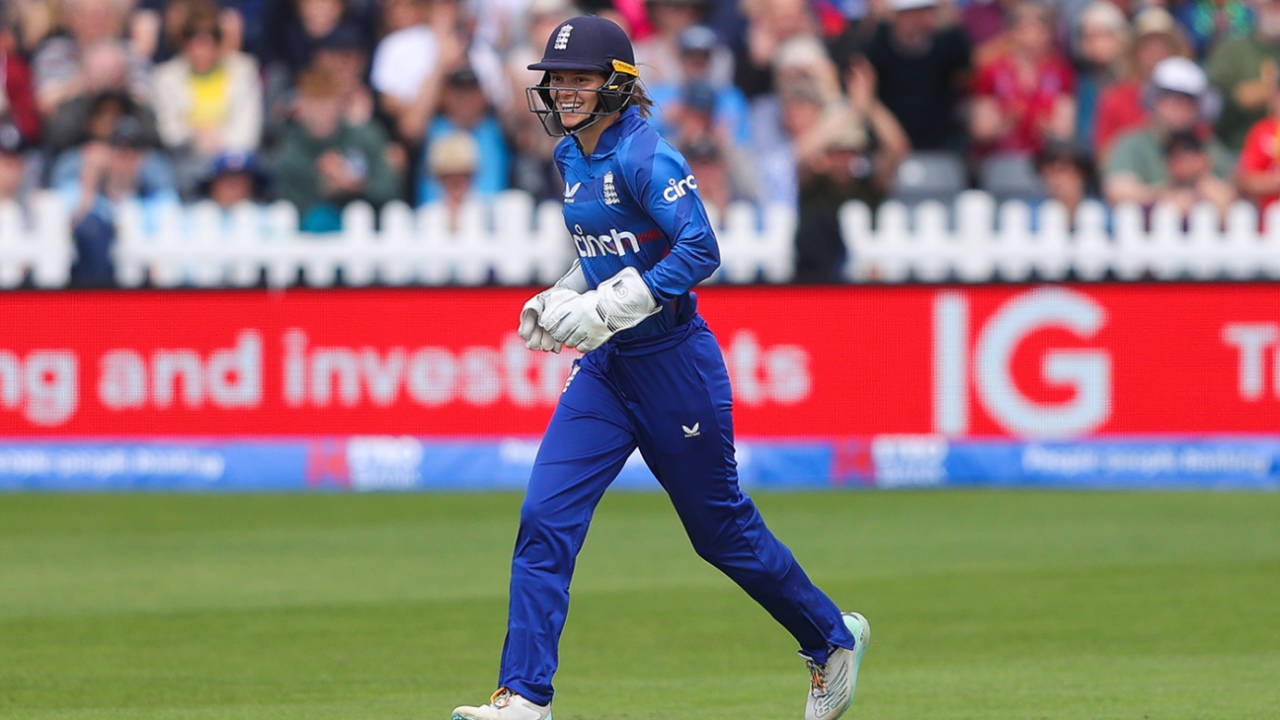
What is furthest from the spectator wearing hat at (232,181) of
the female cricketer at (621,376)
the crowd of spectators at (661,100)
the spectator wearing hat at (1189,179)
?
the female cricketer at (621,376)

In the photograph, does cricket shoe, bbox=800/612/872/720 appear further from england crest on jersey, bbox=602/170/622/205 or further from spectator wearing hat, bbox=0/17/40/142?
spectator wearing hat, bbox=0/17/40/142

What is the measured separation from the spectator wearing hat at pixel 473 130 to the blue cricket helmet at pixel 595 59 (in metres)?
9.29

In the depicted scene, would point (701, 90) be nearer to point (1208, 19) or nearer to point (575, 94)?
point (1208, 19)

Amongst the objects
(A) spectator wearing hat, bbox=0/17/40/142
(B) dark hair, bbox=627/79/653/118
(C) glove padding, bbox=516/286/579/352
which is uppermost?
(A) spectator wearing hat, bbox=0/17/40/142

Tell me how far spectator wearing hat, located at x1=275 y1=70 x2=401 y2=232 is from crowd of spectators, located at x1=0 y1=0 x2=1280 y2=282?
2cm

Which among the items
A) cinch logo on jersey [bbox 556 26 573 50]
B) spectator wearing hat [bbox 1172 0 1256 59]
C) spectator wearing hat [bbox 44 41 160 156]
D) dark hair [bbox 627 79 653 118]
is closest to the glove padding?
dark hair [bbox 627 79 653 118]

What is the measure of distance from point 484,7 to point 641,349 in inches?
422

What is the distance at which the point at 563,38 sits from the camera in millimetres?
6246

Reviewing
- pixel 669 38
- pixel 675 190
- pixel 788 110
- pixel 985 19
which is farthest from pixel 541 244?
pixel 675 190

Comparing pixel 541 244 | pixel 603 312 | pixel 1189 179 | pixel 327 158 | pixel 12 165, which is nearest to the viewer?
pixel 603 312

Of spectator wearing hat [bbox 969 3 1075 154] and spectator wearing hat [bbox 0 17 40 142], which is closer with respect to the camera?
spectator wearing hat [bbox 969 3 1075 154]

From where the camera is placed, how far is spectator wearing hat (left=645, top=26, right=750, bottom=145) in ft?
50.7

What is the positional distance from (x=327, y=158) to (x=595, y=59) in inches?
370

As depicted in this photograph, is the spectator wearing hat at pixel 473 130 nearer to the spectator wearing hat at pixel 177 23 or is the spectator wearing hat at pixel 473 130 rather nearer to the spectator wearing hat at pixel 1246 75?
the spectator wearing hat at pixel 177 23
